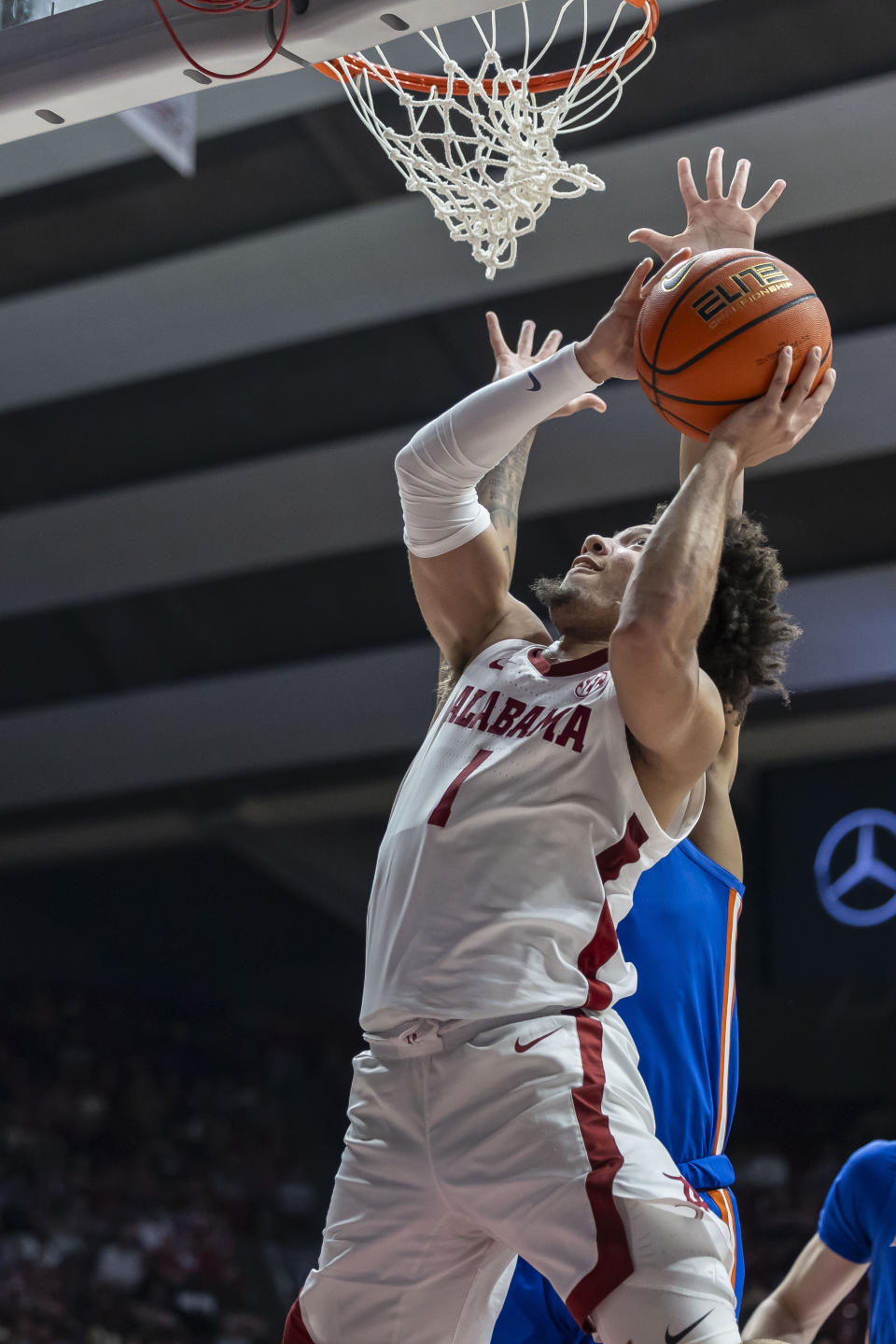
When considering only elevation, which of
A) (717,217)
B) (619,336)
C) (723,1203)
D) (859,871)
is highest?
(717,217)

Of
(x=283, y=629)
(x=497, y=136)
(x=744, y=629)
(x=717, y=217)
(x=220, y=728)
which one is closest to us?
(x=744, y=629)

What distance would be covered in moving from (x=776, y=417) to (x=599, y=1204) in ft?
3.88

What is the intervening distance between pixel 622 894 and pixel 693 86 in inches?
212

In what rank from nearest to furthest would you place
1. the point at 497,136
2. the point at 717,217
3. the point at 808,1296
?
1. the point at 717,217
2. the point at 808,1296
3. the point at 497,136

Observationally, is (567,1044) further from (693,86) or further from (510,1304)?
(693,86)

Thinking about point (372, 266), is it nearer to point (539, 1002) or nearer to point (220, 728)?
point (220, 728)

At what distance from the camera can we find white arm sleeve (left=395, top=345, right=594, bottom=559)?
2.44m

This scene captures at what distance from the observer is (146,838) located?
9.45m

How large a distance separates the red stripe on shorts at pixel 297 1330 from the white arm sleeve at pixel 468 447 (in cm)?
130

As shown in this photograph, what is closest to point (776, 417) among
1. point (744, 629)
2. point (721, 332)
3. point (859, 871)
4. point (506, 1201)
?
point (721, 332)

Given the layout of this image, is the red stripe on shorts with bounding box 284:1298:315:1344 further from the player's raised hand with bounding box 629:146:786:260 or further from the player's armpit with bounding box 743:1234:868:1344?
the player's raised hand with bounding box 629:146:786:260

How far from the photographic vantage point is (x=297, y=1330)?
6.52 feet

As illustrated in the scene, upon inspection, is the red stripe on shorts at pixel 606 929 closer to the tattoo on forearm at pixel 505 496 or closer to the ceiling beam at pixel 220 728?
the tattoo on forearm at pixel 505 496

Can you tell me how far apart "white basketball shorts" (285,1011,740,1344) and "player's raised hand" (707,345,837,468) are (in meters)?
0.89
